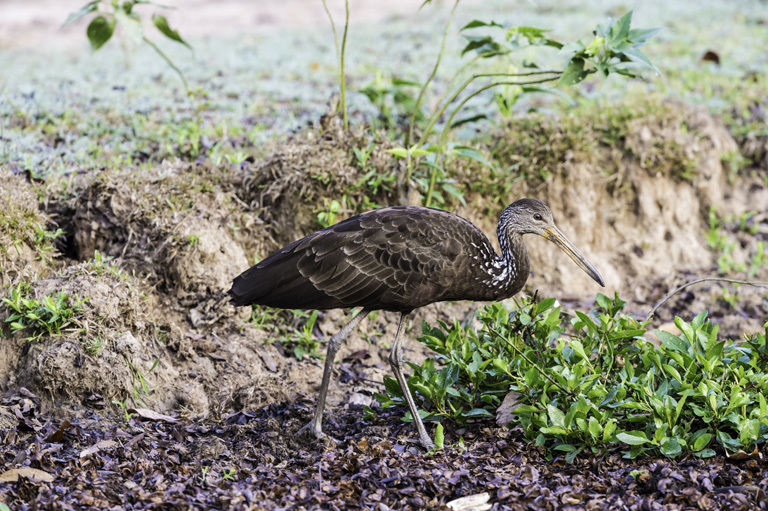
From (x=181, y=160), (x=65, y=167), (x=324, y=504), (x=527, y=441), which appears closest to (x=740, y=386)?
(x=527, y=441)

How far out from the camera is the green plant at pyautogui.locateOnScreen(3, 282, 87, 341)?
4.86 meters

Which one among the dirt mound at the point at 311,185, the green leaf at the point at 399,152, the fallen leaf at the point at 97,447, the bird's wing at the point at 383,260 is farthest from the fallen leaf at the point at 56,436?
the green leaf at the point at 399,152

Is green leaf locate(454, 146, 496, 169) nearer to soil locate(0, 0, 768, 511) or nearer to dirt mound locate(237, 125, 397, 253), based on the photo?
soil locate(0, 0, 768, 511)

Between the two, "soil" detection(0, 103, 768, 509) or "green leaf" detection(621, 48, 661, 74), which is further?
"green leaf" detection(621, 48, 661, 74)

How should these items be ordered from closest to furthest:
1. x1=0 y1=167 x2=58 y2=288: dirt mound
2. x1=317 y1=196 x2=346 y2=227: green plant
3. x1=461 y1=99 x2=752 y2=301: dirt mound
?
x1=0 y1=167 x2=58 y2=288: dirt mound
x1=317 y1=196 x2=346 y2=227: green plant
x1=461 y1=99 x2=752 y2=301: dirt mound

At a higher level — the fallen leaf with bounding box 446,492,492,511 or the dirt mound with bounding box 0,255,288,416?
the dirt mound with bounding box 0,255,288,416

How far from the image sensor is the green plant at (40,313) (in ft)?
15.9

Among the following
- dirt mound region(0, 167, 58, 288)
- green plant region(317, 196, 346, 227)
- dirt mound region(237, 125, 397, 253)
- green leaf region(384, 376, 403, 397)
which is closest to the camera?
green leaf region(384, 376, 403, 397)

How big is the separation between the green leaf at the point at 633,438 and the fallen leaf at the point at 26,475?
2.97 m

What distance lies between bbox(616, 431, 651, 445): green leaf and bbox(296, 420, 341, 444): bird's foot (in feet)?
5.42

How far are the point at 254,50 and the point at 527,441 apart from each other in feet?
28.8

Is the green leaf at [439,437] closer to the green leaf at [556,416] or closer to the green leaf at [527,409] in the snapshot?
the green leaf at [527,409]

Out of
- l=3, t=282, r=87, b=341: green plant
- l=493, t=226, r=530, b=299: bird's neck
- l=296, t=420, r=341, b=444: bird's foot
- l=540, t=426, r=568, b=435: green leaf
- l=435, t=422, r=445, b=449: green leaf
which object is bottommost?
l=296, t=420, r=341, b=444: bird's foot

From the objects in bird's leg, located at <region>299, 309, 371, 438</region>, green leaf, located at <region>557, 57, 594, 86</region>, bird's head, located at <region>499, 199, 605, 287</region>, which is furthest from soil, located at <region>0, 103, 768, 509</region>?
green leaf, located at <region>557, 57, 594, 86</region>
